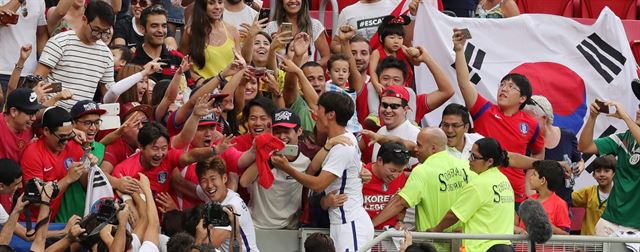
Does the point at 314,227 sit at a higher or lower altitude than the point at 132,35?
lower

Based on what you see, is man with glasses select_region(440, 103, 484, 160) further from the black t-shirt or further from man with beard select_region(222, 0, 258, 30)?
man with beard select_region(222, 0, 258, 30)

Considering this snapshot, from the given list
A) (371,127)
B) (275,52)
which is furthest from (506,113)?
(275,52)

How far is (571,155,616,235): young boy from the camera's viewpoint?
1555 centimetres

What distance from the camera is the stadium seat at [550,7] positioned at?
63.8 feet

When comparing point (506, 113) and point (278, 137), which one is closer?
point (278, 137)

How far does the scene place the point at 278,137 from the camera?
44.9ft

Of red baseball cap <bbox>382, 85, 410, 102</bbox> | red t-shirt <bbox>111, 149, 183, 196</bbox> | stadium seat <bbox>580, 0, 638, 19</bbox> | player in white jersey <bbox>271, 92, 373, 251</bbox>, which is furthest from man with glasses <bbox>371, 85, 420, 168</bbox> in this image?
stadium seat <bbox>580, 0, 638, 19</bbox>

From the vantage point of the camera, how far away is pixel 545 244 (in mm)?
12820

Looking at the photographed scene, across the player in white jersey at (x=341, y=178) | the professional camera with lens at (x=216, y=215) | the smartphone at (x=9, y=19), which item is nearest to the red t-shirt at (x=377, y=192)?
the player in white jersey at (x=341, y=178)

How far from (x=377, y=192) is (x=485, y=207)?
1058mm

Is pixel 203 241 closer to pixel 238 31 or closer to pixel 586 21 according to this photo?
pixel 238 31

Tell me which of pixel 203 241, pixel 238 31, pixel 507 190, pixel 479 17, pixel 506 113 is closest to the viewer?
pixel 203 241

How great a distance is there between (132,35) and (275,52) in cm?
162

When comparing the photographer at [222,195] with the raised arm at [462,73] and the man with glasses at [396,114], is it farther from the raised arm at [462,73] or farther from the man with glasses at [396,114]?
the raised arm at [462,73]
